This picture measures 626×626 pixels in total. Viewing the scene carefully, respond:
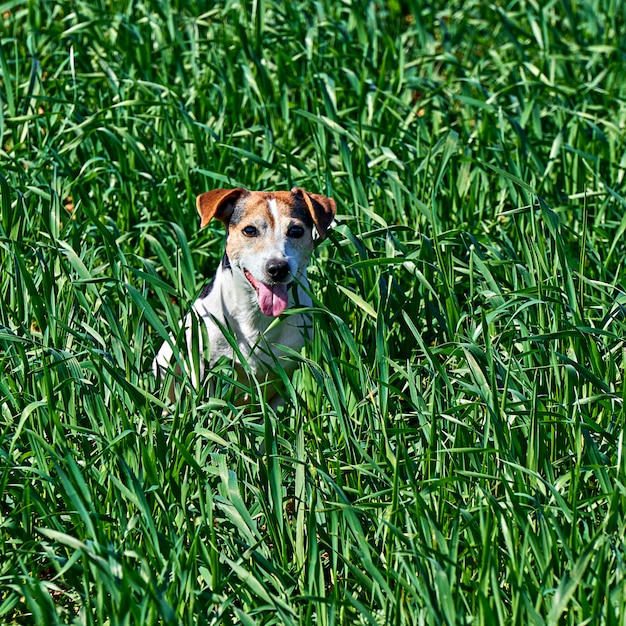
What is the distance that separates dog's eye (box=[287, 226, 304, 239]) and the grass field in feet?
0.41

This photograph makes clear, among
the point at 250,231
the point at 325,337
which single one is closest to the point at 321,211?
the point at 250,231

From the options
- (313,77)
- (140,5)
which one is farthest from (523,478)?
(140,5)

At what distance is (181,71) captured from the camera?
573cm

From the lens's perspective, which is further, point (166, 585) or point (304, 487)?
point (304, 487)

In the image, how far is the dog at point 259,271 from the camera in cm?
408

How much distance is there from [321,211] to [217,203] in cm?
42

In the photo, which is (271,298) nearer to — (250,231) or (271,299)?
(271,299)

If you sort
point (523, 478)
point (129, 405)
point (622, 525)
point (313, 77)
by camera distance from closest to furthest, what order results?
point (622, 525) → point (523, 478) → point (129, 405) → point (313, 77)

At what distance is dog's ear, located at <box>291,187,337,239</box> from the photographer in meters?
4.12

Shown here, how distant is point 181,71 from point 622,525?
369cm

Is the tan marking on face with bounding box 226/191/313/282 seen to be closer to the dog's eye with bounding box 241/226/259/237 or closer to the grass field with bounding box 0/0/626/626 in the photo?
the dog's eye with bounding box 241/226/259/237

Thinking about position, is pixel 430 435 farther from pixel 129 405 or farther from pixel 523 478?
pixel 129 405

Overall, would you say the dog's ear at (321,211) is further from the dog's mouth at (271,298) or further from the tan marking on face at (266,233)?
the dog's mouth at (271,298)

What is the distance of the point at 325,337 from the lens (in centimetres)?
364
